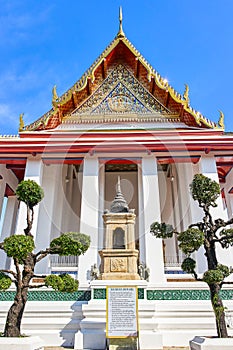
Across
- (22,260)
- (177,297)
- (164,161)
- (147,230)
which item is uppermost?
(164,161)

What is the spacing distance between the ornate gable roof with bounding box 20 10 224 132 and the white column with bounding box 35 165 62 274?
0.99 m

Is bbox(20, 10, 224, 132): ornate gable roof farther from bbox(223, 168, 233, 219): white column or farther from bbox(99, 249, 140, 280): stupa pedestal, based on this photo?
bbox(99, 249, 140, 280): stupa pedestal

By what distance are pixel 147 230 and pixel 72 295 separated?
157 centimetres

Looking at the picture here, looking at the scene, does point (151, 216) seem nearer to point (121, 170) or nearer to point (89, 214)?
point (89, 214)

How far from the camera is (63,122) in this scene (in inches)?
265

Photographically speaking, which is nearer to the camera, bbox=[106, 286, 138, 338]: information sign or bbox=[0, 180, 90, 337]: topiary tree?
bbox=[0, 180, 90, 337]: topiary tree

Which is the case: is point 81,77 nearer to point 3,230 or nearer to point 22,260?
point 3,230

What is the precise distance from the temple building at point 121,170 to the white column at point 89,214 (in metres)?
0.02

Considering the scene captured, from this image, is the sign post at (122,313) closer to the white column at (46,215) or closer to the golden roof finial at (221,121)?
the white column at (46,215)

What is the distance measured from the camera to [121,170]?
8094 mm

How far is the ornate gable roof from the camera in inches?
254

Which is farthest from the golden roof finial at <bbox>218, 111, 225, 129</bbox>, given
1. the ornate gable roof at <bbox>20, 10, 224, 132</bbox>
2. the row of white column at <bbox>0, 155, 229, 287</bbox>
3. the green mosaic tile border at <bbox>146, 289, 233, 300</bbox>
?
the green mosaic tile border at <bbox>146, 289, 233, 300</bbox>

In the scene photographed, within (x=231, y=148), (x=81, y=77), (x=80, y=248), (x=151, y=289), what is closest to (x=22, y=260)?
(x=80, y=248)

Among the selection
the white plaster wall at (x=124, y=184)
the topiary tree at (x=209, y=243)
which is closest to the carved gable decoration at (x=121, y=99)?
the white plaster wall at (x=124, y=184)
